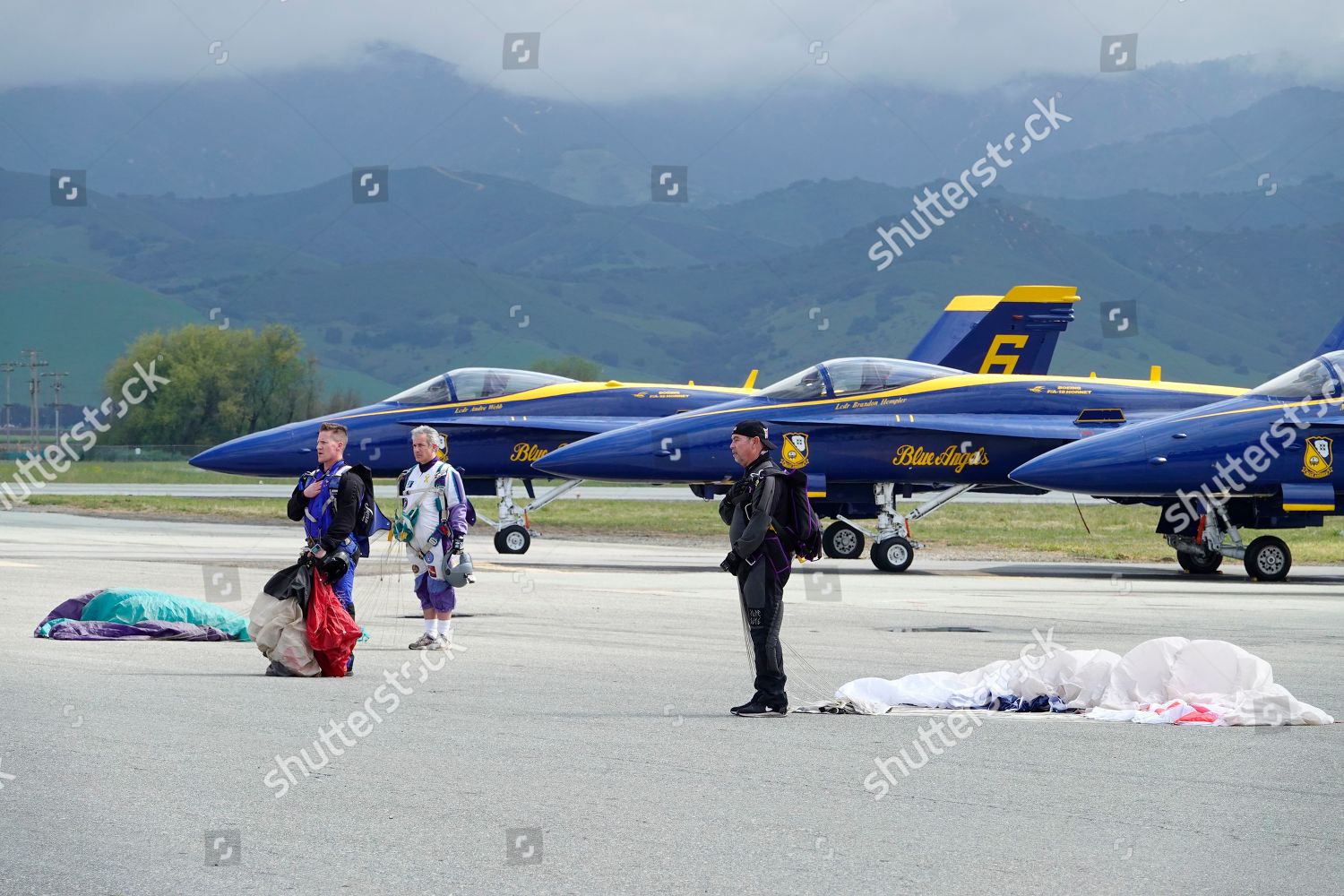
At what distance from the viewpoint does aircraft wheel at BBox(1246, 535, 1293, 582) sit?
24016mm

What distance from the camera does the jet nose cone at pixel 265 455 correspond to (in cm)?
2759

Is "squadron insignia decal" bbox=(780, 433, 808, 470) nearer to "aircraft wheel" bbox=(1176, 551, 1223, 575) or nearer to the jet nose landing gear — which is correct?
the jet nose landing gear

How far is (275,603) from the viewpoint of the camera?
11.6 metres

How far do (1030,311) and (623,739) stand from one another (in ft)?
84.6

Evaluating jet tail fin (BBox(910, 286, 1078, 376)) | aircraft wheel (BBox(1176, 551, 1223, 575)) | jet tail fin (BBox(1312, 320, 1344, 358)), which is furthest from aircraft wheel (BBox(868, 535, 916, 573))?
jet tail fin (BBox(910, 286, 1078, 376))

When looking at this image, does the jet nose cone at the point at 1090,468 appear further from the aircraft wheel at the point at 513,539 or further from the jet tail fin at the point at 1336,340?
the aircraft wheel at the point at 513,539

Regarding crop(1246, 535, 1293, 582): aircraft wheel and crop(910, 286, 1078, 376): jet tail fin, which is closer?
crop(1246, 535, 1293, 582): aircraft wheel

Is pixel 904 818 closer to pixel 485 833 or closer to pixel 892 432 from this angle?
pixel 485 833

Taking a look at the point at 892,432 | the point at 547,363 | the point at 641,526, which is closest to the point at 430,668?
the point at 892,432

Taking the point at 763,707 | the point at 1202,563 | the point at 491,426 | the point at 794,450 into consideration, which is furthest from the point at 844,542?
the point at 763,707

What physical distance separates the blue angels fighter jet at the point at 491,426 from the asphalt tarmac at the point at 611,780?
41.2 ft

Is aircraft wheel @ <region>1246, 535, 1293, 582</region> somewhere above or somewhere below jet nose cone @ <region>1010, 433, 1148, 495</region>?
below

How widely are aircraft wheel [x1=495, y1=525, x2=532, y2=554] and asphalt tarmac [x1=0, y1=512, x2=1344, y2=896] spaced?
1183cm

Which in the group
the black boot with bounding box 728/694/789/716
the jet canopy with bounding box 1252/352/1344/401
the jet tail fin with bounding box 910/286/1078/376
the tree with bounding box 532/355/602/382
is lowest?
the black boot with bounding box 728/694/789/716
